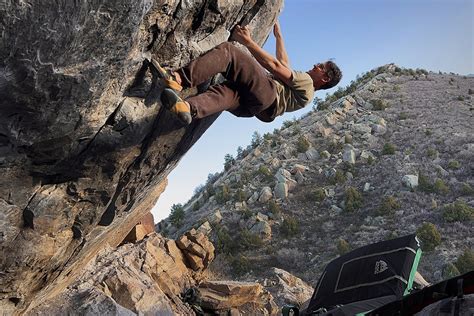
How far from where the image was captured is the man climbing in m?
5.37

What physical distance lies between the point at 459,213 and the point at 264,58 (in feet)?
68.2

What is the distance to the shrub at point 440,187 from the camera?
2609 centimetres

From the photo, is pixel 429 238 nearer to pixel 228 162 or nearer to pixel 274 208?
pixel 274 208

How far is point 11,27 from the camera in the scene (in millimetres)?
4125

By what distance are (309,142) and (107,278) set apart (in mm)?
27881

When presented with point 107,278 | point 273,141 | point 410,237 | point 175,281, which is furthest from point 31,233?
point 273,141

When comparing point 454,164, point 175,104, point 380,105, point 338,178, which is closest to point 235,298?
point 175,104

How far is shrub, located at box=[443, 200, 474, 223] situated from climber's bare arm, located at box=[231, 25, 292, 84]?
2015cm

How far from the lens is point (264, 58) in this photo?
5.87 meters

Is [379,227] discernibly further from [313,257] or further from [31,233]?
[31,233]

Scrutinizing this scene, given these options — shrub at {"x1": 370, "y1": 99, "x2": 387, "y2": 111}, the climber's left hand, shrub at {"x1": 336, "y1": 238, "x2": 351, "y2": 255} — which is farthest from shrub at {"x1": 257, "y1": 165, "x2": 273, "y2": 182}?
the climber's left hand

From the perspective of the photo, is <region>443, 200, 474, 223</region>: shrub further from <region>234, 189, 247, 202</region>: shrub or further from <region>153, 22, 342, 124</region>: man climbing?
<region>153, 22, 342, 124</region>: man climbing

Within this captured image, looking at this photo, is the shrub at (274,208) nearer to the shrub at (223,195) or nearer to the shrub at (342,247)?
the shrub at (223,195)

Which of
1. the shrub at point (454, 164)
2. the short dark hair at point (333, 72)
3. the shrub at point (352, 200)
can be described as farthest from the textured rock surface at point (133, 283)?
the shrub at point (454, 164)
